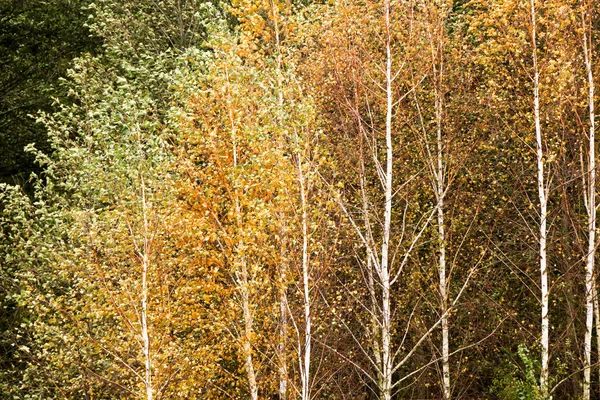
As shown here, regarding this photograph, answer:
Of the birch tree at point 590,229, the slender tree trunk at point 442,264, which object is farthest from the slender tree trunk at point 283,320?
the birch tree at point 590,229

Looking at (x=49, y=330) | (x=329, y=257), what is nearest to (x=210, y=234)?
(x=329, y=257)

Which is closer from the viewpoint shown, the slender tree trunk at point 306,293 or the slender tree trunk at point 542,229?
the slender tree trunk at point 306,293

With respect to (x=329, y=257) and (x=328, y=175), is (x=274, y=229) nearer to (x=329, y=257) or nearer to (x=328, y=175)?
(x=329, y=257)

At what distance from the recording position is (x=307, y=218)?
586 inches

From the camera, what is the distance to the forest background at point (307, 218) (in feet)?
48.3

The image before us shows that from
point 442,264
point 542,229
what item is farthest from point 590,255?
point 442,264

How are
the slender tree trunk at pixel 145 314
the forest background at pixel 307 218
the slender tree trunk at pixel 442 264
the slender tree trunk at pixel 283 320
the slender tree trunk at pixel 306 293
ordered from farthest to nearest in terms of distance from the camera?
the slender tree trunk at pixel 442 264 < the forest background at pixel 307 218 < the slender tree trunk at pixel 283 320 < the slender tree trunk at pixel 306 293 < the slender tree trunk at pixel 145 314

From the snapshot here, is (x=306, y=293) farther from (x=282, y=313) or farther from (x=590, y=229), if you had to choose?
(x=590, y=229)

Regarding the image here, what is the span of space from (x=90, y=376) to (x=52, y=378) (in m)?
1.72

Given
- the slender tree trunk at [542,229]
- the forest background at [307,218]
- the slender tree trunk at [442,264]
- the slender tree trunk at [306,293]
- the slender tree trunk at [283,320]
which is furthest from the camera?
the slender tree trunk at [442,264]

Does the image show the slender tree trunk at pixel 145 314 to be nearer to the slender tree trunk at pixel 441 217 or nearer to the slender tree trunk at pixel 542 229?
the slender tree trunk at pixel 441 217

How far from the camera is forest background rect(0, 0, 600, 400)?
14.7m

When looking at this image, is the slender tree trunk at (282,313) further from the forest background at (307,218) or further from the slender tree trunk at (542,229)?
the slender tree trunk at (542,229)

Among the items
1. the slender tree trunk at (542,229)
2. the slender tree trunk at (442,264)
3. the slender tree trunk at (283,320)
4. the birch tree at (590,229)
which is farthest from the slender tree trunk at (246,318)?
the birch tree at (590,229)
